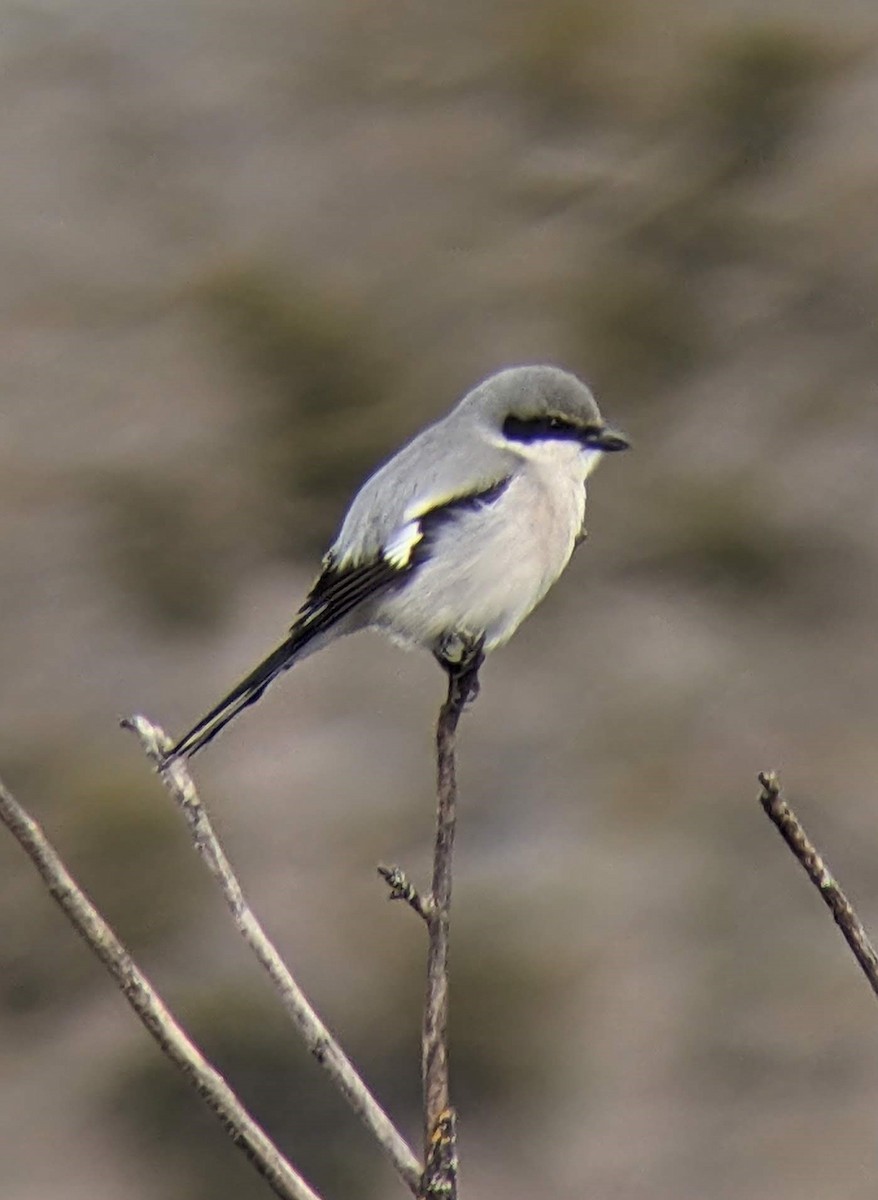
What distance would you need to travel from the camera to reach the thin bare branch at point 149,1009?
57.2 inches

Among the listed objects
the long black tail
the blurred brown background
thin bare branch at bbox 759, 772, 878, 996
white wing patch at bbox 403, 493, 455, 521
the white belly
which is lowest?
thin bare branch at bbox 759, 772, 878, 996

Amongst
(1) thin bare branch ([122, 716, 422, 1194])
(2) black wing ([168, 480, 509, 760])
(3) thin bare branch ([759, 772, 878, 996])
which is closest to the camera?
(3) thin bare branch ([759, 772, 878, 996])

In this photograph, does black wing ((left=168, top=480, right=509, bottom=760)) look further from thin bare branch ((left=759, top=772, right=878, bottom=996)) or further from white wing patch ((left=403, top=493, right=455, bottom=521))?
thin bare branch ((left=759, top=772, right=878, bottom=996))

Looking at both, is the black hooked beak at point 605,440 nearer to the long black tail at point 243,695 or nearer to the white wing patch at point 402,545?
the white wing patch at point 402,545

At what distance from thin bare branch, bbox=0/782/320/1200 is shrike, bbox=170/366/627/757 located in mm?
1294

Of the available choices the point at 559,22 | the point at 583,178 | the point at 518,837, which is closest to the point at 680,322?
the point at 583,178

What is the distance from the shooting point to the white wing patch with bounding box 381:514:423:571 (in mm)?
2803

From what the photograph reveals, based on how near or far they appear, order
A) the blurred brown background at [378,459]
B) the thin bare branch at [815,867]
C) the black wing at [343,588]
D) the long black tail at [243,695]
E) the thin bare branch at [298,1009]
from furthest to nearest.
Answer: the blurred brown background at [378,459] → the black wing at [343,588] → the long black tail at [243,695] → the thin bare branch at [298,1009] → the thin bare branch at [815,867]

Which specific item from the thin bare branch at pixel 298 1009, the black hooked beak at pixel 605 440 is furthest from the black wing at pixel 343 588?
the thin bare branch at pixel 298 1009

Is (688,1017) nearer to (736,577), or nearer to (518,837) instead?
(518,837)

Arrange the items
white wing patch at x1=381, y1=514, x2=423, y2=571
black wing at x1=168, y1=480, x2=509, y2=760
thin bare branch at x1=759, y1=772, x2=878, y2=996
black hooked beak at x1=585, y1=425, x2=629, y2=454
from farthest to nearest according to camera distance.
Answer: black hooked beak at x1=585, y1=425, x2=629, y2=454 → white wing patch at x1=381, y1=514, x2=423, y2=571 → black wing at x1=168, y1=480, x2=509, y2=760 → thin bare branch at x1=759, y1=772, x2=878, y2=996

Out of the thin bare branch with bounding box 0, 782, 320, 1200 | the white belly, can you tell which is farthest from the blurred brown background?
the thin bare branch with bounding box 0, 782, 320, 1200

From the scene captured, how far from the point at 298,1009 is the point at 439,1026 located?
13 centimetres

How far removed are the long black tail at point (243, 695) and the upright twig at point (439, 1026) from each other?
54 cm
